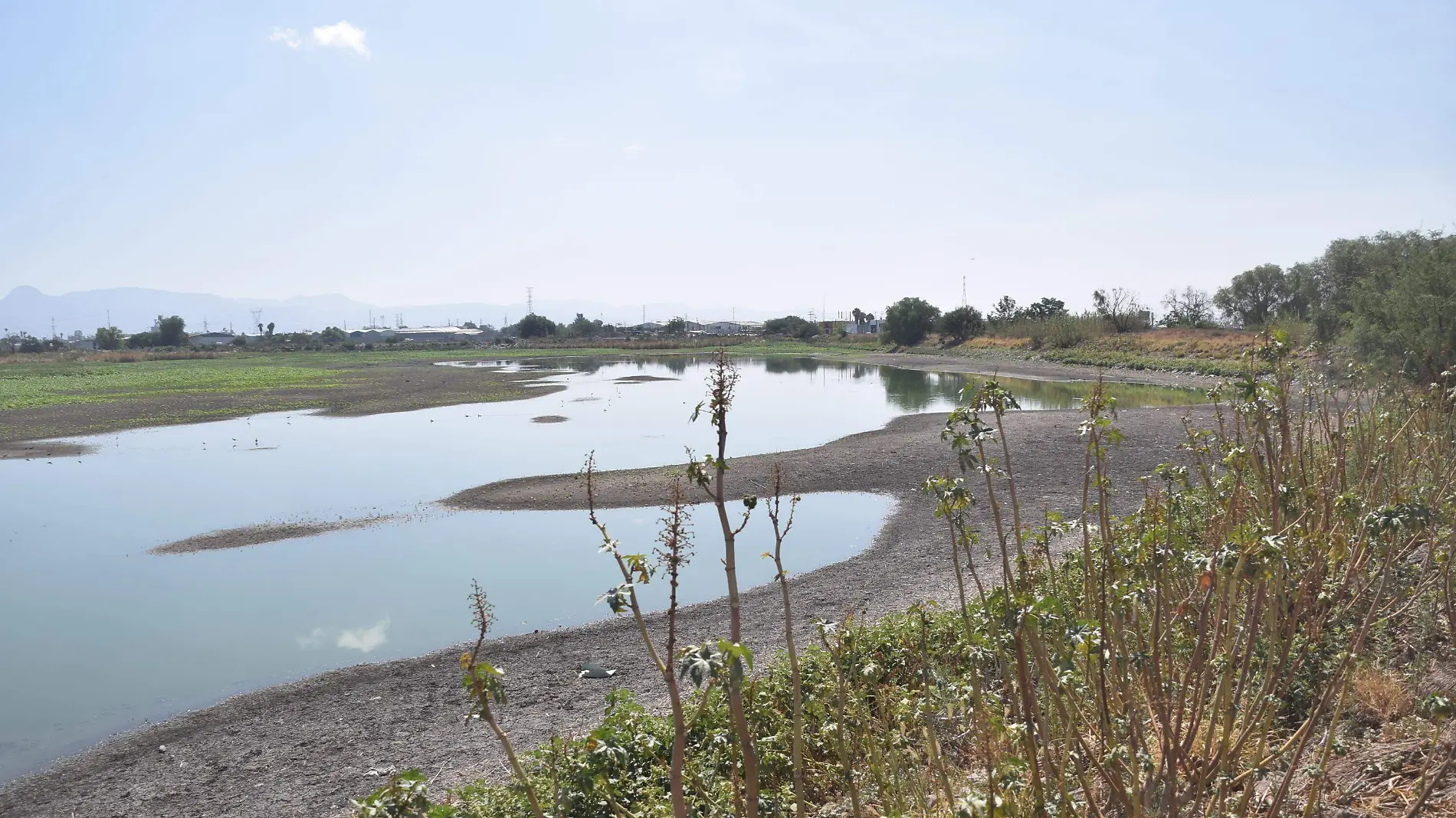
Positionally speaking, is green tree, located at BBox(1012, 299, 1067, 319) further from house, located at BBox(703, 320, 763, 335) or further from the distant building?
the distant building

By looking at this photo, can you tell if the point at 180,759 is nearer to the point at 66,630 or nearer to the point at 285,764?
the point at 285,764

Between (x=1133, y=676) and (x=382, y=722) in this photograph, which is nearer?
(x=1133, y=676)

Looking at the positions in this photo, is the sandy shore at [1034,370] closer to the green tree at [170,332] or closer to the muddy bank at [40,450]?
the muddy bank at [40,450]

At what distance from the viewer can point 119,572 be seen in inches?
559

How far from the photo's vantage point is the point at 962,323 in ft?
286

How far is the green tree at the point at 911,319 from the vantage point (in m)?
90.6

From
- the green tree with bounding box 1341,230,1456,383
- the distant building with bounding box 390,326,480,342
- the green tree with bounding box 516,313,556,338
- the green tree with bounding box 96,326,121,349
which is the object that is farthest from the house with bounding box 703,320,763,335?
the green tree with bounding box 1341,230,1456,383

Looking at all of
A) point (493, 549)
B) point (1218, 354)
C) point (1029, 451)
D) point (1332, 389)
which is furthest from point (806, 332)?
point (1332, 389)

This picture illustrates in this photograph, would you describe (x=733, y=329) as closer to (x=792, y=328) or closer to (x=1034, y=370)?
(x=792, y=328)

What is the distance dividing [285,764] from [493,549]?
773 cm

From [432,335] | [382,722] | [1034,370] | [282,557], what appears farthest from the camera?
[432,335]

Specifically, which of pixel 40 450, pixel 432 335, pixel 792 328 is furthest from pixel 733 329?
pixel 40 450

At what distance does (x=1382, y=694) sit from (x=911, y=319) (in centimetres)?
8875

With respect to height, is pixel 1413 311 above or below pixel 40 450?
above
